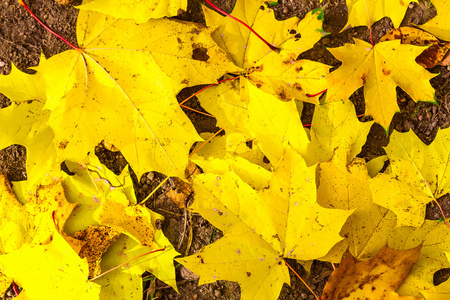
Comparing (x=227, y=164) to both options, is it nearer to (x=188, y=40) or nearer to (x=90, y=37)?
(x=188, y=40)

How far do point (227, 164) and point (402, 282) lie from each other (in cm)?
67

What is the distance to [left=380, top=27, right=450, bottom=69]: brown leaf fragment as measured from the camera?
4.10 ft

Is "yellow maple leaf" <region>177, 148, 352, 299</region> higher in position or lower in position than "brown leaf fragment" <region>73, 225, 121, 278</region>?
higher

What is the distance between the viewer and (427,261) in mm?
1224

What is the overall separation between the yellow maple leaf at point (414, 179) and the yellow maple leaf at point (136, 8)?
32.3 inches

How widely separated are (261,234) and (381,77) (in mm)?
611

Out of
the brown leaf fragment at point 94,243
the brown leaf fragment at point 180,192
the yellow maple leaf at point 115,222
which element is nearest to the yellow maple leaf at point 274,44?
the brown leaf fragment at point 180,192

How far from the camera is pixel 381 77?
1.18 meters

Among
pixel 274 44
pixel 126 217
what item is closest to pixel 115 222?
pixel 126 217

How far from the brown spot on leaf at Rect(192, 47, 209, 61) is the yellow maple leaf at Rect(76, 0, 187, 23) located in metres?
0.13

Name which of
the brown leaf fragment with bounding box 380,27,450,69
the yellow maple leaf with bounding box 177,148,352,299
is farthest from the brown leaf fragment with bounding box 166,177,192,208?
the brown leaf fragment with bounding box 380,27,450,69

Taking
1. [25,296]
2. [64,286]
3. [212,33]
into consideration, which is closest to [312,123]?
[212,33]

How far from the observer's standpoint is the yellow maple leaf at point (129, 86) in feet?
3.73

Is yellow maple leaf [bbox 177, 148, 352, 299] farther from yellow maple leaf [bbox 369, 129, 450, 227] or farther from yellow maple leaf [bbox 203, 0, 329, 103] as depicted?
yellow maple leaf [bbox 203, 0, 329, 103]
